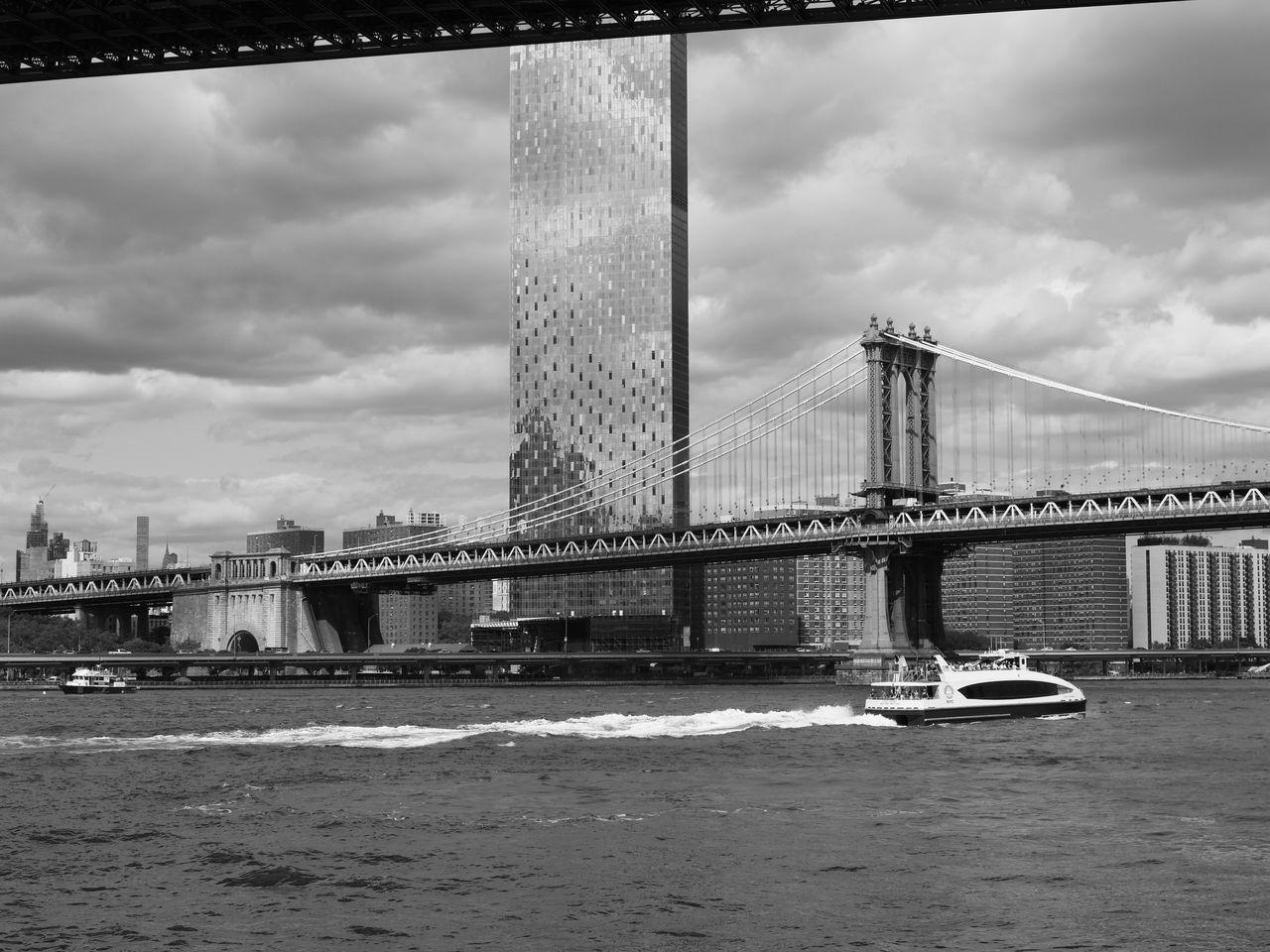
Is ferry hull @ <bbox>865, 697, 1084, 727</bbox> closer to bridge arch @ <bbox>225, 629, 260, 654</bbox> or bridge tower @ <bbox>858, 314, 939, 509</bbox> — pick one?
bridge tower @ <bbox>858, 314, 939, 509</bbox>

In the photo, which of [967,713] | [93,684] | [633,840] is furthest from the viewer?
[93,684]

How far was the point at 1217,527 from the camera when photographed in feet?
407

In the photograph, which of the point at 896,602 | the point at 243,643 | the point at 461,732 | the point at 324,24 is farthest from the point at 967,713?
the point at 243,643

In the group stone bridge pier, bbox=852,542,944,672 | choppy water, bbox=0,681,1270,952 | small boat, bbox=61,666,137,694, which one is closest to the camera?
choppy water, bbox=0,681,1270,952

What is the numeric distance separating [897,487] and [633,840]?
108113 mm

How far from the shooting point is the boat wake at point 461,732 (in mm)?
65875

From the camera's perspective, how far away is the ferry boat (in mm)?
76688

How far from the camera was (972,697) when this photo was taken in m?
77.9

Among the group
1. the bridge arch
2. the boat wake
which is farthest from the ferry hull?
the bridge arch

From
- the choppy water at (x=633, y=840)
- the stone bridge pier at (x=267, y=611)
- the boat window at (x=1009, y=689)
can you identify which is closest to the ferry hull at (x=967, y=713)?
the boat window at (x=1009, y=689)

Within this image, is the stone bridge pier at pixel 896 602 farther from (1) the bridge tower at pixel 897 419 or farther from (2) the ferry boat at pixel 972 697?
(2) the ferry boat at pixel 972 697

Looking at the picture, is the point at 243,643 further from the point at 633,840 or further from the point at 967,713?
the point at 633,840

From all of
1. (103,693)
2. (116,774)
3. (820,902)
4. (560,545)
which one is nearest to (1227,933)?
(820,902)

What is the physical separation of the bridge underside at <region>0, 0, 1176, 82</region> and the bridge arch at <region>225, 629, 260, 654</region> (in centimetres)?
14337
